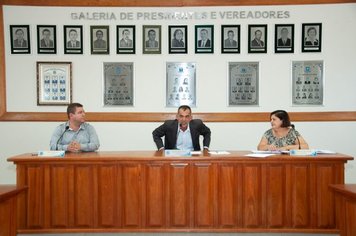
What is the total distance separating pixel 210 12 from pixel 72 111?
3065mm

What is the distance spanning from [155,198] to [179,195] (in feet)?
0.94

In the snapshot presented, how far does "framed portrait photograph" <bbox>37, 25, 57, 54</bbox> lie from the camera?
6.25 meters

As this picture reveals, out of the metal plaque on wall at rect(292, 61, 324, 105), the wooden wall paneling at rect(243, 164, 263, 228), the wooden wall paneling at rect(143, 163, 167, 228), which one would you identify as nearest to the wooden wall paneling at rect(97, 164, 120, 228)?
the wooden wall paneling at rect(143, 163, 167, 228)

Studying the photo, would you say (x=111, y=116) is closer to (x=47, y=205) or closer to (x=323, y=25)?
(x=47, y=205)

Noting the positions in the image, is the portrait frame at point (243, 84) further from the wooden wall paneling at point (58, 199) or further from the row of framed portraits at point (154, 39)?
the wooden wall paneling at point (58, 199)

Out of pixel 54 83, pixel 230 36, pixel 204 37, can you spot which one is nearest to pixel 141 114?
pixel 54 83

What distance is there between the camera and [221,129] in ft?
20.7

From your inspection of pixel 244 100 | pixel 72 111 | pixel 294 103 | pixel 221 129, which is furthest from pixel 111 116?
pixel 294 103

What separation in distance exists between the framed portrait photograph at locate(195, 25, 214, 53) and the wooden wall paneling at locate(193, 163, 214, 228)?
283 cm

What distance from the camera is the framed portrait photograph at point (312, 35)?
20.4 ft

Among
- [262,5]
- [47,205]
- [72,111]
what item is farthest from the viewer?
[262,5]

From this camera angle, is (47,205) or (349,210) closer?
(349,210)

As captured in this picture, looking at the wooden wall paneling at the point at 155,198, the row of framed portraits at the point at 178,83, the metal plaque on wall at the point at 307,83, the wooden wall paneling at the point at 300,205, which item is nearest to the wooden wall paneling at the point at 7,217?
the wooden wall paneling at the point at 155,198

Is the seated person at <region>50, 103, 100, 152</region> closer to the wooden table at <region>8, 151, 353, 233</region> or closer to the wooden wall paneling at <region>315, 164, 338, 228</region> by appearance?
the wooden table at <region>8, 151, 353, 233</region>
